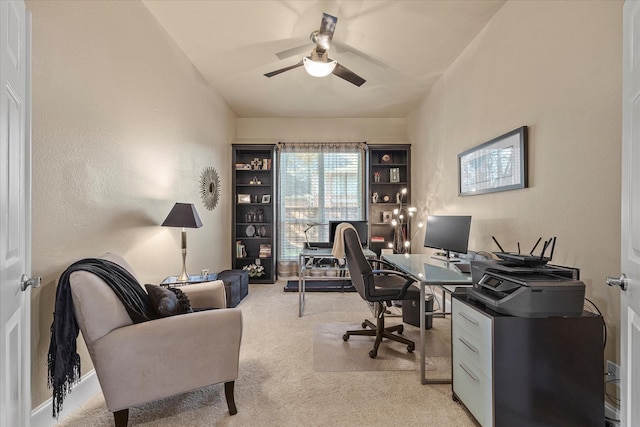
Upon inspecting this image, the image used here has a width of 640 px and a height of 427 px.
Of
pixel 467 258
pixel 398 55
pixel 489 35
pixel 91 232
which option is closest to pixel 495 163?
pixel 467 258

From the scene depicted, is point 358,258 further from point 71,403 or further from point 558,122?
point 71,403

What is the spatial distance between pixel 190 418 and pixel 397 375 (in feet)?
4.53

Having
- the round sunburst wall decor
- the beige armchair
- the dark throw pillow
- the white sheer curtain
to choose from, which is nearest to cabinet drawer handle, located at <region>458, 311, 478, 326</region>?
the beige armchair

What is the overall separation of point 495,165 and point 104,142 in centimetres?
308

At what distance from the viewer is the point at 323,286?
453 centimetres

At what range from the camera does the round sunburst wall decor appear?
12.4 ft

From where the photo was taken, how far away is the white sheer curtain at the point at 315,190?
5.09 meters

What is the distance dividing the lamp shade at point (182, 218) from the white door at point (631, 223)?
2713 millimetres

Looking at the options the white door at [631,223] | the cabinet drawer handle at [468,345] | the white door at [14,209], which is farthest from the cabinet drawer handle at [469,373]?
the white door at [14,209]

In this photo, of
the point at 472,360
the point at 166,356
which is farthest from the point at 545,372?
the point at 166,356

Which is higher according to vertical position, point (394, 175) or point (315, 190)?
point (394, 175)

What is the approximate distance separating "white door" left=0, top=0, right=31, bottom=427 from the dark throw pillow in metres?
0.56

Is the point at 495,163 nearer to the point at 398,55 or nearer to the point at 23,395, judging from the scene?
the point at 398,55

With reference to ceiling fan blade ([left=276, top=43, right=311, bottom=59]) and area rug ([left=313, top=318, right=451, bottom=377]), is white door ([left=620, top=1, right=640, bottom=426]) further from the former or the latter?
ceiling fan blade ([left=276, top=43, right=311, bottom=59])
